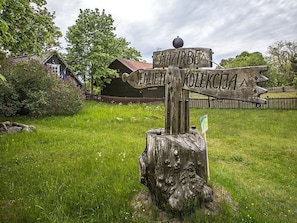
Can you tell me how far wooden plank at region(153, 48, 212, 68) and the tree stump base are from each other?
1.20 m

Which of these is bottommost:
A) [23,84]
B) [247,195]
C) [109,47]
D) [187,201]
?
[247,195]

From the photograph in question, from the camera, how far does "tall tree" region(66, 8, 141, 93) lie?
86.0 feet

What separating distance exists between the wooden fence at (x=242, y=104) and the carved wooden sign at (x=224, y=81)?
1466cm

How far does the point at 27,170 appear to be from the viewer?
504 cm

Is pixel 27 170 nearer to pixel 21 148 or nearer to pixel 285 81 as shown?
pixel 21 148

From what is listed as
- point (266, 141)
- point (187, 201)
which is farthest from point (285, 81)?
point (187, 201)

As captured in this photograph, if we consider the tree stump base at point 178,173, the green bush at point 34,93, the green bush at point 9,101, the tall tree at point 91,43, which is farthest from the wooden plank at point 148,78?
the tall tree at point 91,43

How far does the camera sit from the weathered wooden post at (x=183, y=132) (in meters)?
3.14

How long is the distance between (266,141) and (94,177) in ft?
25.9

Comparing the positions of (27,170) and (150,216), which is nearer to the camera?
(150,216)

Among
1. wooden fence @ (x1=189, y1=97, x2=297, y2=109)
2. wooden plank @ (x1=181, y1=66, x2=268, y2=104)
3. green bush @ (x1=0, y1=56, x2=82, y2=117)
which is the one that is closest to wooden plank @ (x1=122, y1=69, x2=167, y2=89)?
wooden plank @ (x1=181, y1=66, x2=268, y2=104)

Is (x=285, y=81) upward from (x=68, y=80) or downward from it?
upward

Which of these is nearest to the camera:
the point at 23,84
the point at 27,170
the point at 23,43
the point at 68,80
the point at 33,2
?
the point at 27,170

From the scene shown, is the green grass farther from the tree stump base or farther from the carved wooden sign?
the carved wooden sign
